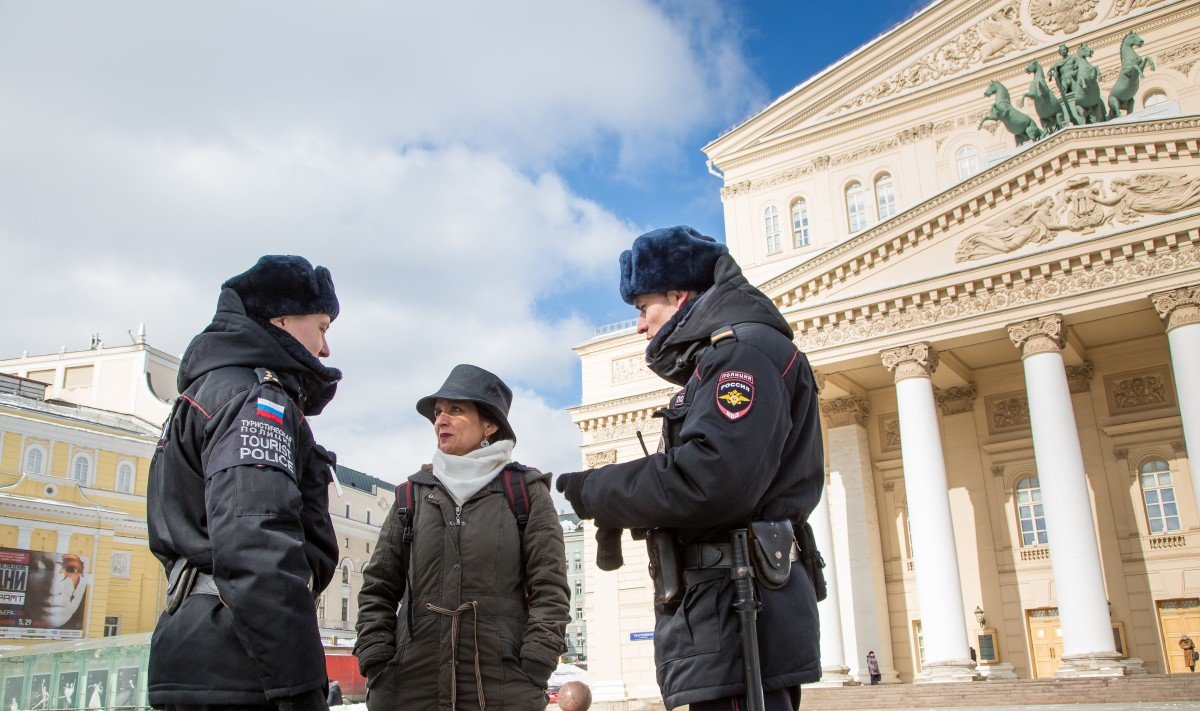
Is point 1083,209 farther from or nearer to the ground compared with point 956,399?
farther from the ground

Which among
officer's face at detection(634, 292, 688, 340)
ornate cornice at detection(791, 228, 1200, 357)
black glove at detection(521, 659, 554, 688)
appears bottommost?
black glove at detection(521, 659, 554, 688)

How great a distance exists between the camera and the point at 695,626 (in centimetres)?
313

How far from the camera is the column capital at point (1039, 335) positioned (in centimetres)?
2053

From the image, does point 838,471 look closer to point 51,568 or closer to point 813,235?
point 813,235

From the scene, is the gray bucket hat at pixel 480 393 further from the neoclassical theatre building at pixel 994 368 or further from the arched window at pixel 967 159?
the arched window at pixel 967 159

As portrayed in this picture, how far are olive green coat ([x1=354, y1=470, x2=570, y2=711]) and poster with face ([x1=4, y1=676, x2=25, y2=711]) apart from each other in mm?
15519

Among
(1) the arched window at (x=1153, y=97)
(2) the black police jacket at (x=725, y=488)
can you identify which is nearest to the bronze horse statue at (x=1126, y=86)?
(1) the arched window at (x=1153, y=97)

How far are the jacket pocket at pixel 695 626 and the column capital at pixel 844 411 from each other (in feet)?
78.5

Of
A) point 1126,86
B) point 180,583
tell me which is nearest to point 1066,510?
point 1126,86

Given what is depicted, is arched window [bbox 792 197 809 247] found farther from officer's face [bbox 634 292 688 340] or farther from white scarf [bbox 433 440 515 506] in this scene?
officer's face [bbox 634 292 688 340]

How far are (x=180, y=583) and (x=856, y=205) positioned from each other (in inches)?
1225

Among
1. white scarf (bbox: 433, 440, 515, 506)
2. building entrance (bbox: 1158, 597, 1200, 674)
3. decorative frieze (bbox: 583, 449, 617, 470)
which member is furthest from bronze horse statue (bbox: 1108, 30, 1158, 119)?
white scarf (bbox: 433, 440, 515, 506)

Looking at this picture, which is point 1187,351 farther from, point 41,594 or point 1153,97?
point 41,594

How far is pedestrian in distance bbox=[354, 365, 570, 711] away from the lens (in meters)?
4.47
